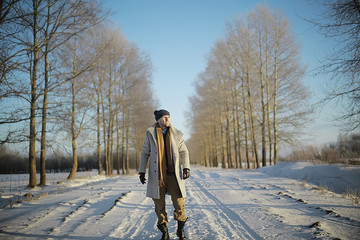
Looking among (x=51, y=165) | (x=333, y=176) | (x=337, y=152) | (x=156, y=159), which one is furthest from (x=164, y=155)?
(x=51, y=165)

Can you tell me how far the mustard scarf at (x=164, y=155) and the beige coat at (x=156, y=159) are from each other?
65mm

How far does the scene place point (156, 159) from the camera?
11.1 ft

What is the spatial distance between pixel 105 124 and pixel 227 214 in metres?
14.4

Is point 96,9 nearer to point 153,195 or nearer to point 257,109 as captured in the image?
point 153,195

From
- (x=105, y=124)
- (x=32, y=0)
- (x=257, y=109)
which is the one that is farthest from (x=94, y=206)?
(x=257, y=109)

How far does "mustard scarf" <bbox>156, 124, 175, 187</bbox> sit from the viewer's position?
3358mm

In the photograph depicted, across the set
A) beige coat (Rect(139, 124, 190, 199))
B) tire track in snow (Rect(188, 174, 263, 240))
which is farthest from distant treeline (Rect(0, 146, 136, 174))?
beige coat (Rect(139, 124, 190, 199))

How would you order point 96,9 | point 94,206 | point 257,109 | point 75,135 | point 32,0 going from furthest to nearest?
point 257,109 → point 75,135 → point 32,0 → point 96,9 → point 94,206

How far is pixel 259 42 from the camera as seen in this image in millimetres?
14930

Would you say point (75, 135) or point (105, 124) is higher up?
point (105, 124)

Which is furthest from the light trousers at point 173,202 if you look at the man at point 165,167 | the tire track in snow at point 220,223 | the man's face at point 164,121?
the man's face at point 164,121

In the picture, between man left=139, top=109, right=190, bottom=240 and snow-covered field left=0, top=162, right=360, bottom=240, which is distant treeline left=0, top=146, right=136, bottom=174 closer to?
snow-covered field left=0, top=162, right=360, bottom=240

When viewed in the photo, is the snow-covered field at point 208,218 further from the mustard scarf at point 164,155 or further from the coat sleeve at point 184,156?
the coat sleeve at point 184,156

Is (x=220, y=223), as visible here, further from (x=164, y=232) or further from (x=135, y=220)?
(x=135, y=220)
